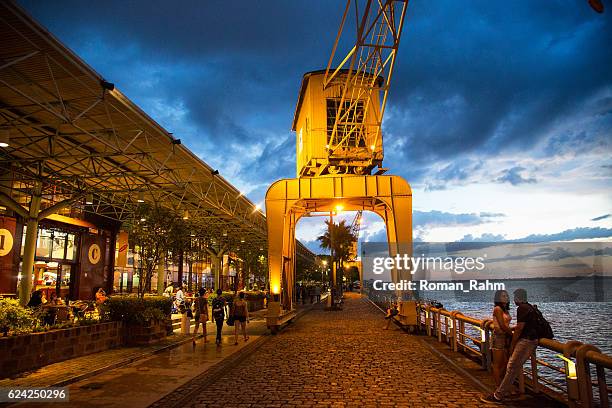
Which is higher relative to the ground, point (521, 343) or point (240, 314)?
point (521, 343)

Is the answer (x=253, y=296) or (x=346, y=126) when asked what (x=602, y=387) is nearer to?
(x=346, y=126)

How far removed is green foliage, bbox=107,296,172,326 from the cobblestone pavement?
11.6ft

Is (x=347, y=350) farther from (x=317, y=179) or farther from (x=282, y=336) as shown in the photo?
(x=317, y=179)

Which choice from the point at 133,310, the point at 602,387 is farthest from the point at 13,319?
the point at 602,387

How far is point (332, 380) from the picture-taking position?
8.63 m

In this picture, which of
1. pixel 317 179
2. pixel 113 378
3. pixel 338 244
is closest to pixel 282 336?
pixel 317 179

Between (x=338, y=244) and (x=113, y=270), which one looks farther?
(x=338, y=244)

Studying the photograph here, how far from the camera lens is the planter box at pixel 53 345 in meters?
8.48

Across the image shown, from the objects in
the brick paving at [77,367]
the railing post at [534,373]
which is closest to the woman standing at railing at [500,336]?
the railing post at [534,373]

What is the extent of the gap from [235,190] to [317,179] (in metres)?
7.56

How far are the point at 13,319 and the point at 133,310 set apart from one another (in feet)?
13.9

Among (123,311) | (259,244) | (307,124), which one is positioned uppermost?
(307,124)

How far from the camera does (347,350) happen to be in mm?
12602

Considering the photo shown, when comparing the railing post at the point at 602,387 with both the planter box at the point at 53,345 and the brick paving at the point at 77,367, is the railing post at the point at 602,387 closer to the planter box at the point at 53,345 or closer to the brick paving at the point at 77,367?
the brick paving at the point at 77,367
